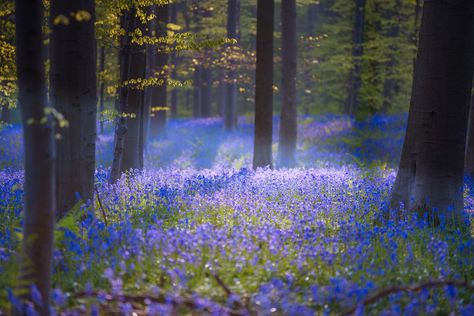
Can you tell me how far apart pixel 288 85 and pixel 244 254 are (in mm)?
10142

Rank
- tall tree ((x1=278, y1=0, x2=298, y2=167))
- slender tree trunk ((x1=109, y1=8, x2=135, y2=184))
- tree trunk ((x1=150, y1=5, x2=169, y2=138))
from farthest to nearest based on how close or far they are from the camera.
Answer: tree trunk ((x1=150, y1=5, x2=169, y2=138)) < tall tree ((x1=278, y1=0, x2=298, y2=167)) < slender tree trunk ((x1=109, y1=8, x2=135, y2=184))

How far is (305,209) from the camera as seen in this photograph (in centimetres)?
629

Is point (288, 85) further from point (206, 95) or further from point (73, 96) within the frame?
point (206, 95)

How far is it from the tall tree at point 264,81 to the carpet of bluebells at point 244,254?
4.38 m

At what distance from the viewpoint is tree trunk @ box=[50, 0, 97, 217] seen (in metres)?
5.69

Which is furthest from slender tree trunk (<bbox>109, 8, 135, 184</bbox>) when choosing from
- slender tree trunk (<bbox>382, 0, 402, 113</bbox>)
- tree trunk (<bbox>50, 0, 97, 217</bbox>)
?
slender tree trunk (<bbox>382, 0, 402, 113</bbox>)

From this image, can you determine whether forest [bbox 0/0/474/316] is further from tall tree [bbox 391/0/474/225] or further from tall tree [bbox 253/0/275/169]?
tall tree [bbox 253/0/275/169]

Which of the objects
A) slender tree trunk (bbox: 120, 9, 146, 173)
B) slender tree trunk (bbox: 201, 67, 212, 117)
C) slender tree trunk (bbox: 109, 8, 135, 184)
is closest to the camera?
slender tree trunk (bbox: 109, 8, 135, 184)

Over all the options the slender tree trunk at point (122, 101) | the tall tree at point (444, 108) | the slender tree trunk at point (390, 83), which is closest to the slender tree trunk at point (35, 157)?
the slender tree trunk at point (122, 101)

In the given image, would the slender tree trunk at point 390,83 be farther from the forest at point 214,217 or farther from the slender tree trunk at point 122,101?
the slender tree trunk at point 122,101

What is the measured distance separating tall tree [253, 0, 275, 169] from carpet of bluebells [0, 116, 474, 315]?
14.4ft

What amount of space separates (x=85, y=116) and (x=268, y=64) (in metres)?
6.87

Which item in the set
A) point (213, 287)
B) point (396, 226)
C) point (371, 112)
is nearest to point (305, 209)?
point (396, 226)

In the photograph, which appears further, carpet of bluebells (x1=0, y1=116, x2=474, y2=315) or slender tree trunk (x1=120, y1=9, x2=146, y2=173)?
slender tree trunk (x1=120, y1=9, x2=146, y2=173)
